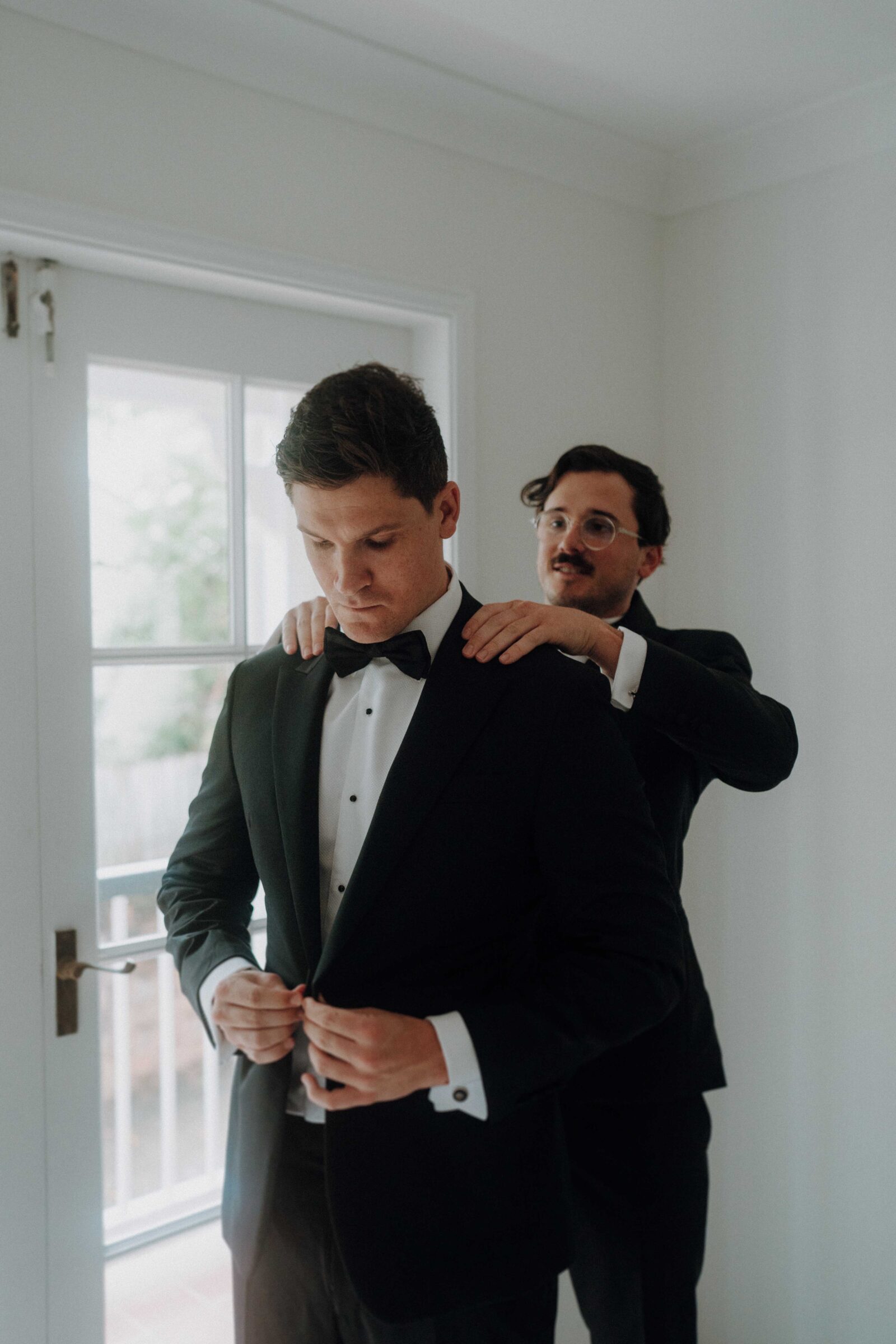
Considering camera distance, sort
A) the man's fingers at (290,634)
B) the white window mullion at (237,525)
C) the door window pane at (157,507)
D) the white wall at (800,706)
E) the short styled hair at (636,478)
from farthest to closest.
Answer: the white wall at (800,706)
the white window mullion at (237,525)
the door window pane at (157,507)
the short styled hair at (636,478)
the man's fingers at (290,634)

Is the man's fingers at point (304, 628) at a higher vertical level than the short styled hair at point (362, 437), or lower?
lower

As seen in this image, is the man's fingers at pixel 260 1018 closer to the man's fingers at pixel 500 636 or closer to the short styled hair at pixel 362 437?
the man's fingers at pixel 500 636

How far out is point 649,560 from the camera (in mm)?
1805

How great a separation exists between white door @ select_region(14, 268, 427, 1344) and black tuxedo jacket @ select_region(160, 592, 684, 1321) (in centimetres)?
73

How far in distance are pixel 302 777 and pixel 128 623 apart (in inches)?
32.8

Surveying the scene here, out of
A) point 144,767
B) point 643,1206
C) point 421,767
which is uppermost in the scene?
point 421,767

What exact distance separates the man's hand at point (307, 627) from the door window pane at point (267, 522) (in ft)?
2.10

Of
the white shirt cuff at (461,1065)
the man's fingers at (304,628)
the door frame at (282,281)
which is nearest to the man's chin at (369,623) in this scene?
the man's fingers at (304,628)

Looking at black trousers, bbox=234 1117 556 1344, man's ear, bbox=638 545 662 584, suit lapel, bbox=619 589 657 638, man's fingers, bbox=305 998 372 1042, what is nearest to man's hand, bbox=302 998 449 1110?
man's fingers, bbox=305 998 372 1042

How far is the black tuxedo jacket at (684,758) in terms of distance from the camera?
1.45 m

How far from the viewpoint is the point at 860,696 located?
7.22 feet

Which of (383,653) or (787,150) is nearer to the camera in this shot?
(383,653)

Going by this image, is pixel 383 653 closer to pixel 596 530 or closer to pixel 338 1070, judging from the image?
pixel 338 1070

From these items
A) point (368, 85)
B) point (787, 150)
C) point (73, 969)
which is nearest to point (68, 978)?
point (73, 969)
